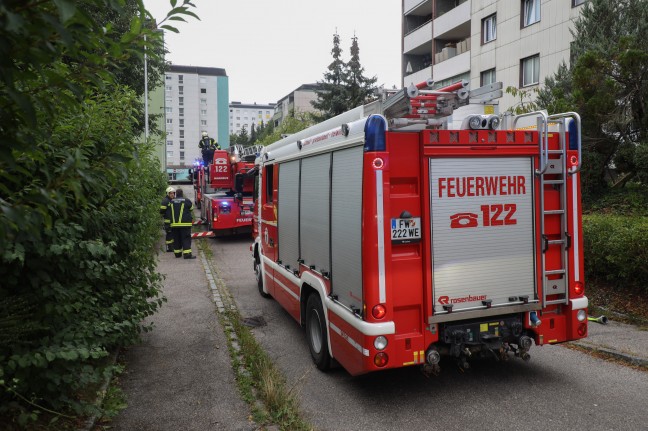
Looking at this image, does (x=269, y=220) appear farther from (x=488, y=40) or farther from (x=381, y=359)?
(x=488, y=40)

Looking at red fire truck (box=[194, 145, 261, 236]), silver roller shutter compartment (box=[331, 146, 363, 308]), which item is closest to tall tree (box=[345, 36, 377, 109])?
red fire truck (box=[194, 145, 261, 236])

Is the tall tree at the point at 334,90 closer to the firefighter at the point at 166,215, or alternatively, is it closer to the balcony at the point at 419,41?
the balcony at the point at 419,41

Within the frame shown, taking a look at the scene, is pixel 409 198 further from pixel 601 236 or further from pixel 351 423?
pixel 601 236

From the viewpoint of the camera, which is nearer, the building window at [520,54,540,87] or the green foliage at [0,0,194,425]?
the green foliage at [0,0,194,425]

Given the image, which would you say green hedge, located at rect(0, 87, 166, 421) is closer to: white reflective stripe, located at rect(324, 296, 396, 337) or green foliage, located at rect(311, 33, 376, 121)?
white reflective stripe, located at rect(324, 296, 396, 337)

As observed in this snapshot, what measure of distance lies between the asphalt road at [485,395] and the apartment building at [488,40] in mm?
15477

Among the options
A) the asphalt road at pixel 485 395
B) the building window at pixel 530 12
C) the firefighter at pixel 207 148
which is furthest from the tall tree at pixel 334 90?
the asphalt road at pixel 485 395

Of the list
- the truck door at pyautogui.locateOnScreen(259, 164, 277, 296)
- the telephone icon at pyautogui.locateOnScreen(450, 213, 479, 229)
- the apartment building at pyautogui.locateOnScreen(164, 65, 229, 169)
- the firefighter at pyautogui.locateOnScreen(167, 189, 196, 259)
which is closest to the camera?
the telephone icon at pyautogui.locateOnScreen(450, 213, 479, 229)

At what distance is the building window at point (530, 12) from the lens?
2058 centimetres

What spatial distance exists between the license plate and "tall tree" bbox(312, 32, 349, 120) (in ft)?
95.5

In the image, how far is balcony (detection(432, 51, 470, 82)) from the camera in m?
25.1

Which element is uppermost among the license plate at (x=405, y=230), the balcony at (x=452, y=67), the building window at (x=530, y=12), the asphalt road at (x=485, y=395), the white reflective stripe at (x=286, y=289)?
the building window at (x=530, y=12)

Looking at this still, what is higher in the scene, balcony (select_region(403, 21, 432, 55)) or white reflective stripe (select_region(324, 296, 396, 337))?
balcony (select_region(403, 21, 432, 55))

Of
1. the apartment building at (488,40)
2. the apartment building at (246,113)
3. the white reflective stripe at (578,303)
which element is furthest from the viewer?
the apartment building at (246,113)
